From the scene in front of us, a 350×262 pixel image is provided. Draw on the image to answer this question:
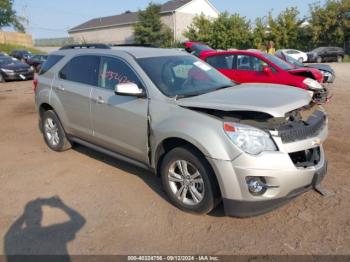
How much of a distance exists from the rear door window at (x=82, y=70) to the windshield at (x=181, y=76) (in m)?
0.87

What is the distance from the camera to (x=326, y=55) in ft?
104

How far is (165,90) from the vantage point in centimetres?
398

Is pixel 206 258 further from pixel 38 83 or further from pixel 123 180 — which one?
pixel 38 83

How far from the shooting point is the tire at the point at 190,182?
3438 millimetres

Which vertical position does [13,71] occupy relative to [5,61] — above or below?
below

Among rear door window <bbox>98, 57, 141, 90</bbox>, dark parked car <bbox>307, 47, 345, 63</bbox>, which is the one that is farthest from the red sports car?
dark parked car <bbox>307, 47, 345, 63</bbox>

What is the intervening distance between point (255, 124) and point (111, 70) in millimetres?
2174

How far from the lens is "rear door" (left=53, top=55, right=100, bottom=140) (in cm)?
488

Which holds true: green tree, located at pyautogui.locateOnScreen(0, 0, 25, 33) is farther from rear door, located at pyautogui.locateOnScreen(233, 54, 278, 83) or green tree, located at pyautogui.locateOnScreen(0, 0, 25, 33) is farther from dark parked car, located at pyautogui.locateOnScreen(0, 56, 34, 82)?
rear door, located at pyautogui.locateOnScreen(233, 54, 278, 83)

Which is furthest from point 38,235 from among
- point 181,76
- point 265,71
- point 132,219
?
point 265,71

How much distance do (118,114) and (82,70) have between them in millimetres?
1234

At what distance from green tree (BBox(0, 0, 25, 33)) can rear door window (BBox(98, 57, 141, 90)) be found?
193 ft

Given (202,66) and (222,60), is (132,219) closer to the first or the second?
(202,66)

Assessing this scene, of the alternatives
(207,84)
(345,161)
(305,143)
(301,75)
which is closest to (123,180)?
(207,84)
